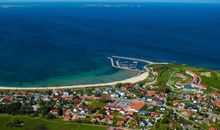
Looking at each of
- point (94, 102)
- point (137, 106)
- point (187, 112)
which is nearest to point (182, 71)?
point (187, 112)

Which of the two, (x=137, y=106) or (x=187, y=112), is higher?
(x=137, y=106)

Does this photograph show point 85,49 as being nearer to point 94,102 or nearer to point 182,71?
point 182,71

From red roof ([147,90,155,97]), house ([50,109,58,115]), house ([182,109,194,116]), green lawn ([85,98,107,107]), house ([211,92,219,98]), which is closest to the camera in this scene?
house ([50,109,58,115])

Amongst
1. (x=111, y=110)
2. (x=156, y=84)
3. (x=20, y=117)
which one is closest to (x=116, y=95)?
(x=111, y=110)

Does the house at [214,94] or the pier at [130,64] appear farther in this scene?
the pier at [130,64]

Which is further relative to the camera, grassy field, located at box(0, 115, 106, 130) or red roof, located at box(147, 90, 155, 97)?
red roof, located at box(147, 90, 155, 97)

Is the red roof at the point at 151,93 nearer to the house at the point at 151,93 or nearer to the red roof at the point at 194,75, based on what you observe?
the house at the point at 151,93

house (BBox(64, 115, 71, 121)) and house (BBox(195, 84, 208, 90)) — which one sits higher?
house (BBox(195, 84, 208, 90))

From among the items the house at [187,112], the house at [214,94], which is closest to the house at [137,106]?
the house at [187,112]

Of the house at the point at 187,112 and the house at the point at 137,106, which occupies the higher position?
the house at the point at 137,106

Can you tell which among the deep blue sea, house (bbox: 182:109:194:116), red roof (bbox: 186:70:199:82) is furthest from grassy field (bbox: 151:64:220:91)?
house (bbox: 182:109:194:116)

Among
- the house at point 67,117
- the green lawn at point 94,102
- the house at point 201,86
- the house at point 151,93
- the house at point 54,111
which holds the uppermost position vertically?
the house at point 201,86

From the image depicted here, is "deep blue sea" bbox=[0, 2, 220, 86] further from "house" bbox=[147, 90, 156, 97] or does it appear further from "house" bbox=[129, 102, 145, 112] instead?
"house" bbox=[129, 102, 145, 112]

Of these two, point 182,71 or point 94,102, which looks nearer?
point 94,102
